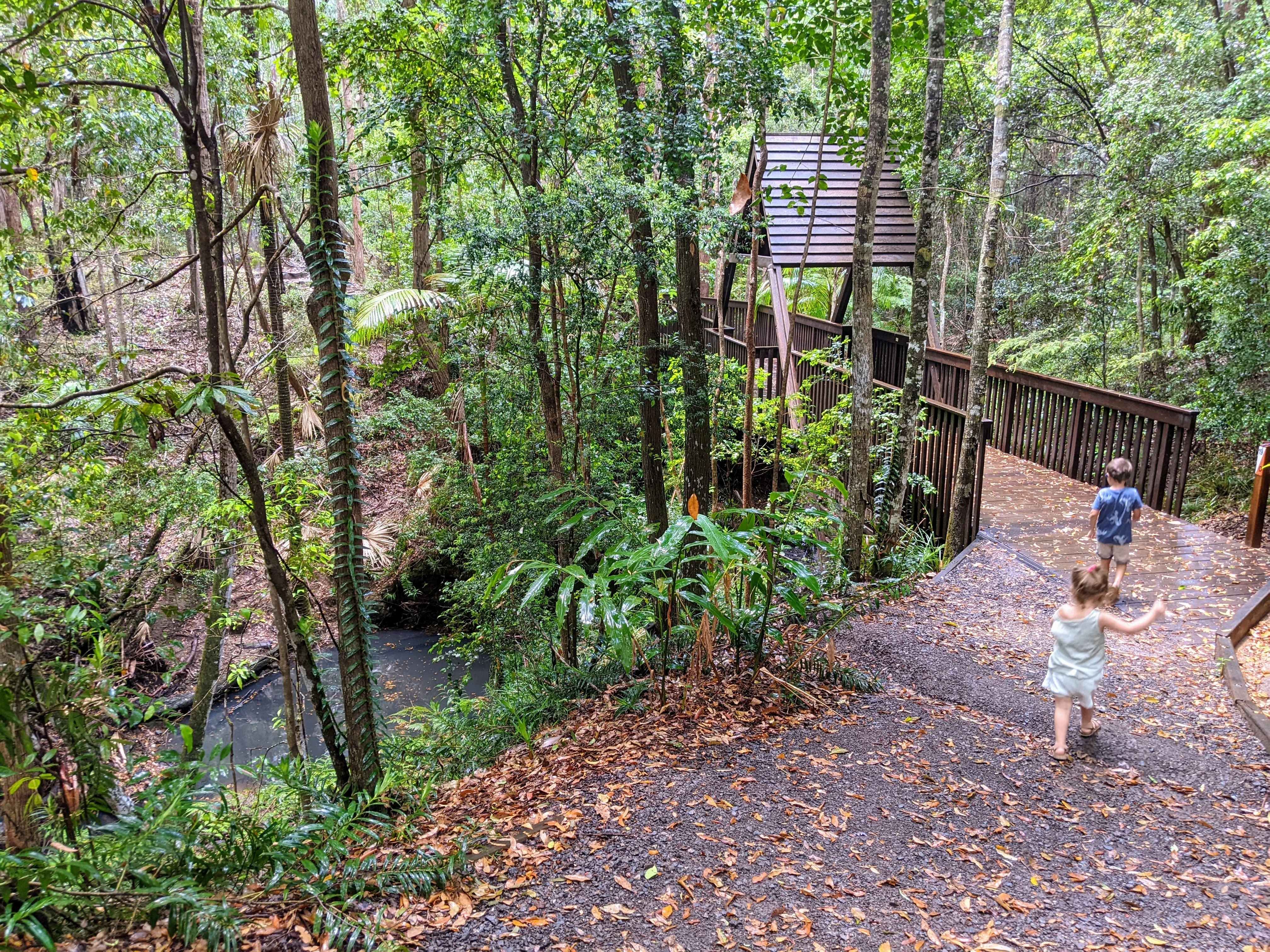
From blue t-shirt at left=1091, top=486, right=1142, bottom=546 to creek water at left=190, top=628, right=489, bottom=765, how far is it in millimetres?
7218

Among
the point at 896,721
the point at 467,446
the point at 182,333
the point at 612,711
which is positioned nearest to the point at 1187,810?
the point at 896,721

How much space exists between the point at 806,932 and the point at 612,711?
2.07 meters

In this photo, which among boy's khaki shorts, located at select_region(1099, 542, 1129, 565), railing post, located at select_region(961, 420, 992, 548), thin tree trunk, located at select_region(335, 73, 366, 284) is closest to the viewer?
boy's khaki shorts, located at select_region(1099, 542, 1129, 565)

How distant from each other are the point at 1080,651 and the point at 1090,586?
0.39 metres

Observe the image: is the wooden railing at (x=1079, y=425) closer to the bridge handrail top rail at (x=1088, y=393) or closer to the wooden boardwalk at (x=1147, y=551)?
the bridge handrail top rail at (x=1088, y=393)

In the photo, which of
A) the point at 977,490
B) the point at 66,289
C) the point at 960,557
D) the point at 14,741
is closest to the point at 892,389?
the point at 977,490

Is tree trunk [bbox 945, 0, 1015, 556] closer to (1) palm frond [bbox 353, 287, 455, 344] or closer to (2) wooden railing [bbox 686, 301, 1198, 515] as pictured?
(2) wooden railing [bbox 686, 301, 1198, 515]

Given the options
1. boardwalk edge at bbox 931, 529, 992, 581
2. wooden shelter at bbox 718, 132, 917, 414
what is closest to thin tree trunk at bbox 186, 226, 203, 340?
wooden shelter at bbox 718, 132, 917, 414

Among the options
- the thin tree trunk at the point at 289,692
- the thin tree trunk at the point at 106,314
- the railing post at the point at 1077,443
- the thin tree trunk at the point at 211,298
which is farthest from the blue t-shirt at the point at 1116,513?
the thin tree trunk at the point at 106,314

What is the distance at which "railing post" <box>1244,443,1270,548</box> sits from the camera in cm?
713

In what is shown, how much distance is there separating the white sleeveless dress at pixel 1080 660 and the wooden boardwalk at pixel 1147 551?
2221mm

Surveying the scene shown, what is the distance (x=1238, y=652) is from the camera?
18.5 feet

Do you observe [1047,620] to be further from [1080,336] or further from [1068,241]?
[1068,241]

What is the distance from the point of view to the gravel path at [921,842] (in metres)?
3.00
